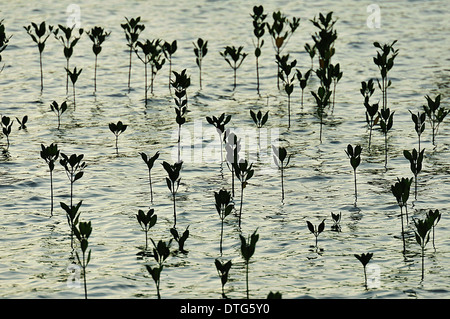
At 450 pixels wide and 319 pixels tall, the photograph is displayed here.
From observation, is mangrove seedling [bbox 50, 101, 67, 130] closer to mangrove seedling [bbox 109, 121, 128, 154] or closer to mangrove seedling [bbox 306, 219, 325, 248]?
mangrove seedling [bbox 109, 121, 128, 154]

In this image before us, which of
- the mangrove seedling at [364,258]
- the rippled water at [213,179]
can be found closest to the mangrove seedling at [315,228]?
the rippled water at [213,179]

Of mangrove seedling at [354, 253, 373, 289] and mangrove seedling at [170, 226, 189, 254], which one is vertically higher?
mangrove seedling at [170, 226, 189, 254]

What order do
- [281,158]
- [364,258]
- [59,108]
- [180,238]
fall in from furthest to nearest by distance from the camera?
1. [59,108]
2. [281,158]
3. [180,238]
4. [364,258]

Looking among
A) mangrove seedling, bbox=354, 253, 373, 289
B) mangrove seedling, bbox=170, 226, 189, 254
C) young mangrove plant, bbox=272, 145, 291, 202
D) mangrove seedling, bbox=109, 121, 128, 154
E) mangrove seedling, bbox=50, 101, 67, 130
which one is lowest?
mangrove seedling, bbox=354, 253, 373, 289

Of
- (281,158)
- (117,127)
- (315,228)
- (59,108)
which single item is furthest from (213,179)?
(59,108)

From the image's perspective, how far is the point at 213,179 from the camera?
9320 millimetres

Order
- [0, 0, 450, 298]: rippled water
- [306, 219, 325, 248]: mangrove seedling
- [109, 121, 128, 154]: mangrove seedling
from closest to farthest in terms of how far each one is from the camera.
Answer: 1. [0, 0, 450, 298]: rippled water
2. [306, 219, 325, 248]: mangrove seedling
3. [109, 121, 128, 154]: mangrove seedling

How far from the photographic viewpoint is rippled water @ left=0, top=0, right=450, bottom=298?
22.2 feet

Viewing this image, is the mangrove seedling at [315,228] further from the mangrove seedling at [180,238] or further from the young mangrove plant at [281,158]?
the mangrove seedling at [180,238]

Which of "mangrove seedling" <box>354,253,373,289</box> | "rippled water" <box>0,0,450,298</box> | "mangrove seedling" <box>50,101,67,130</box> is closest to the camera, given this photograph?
"mangrove seedling" <box>354,253,373,289</box>

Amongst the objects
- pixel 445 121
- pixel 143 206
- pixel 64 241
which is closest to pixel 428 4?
pixel 445 121

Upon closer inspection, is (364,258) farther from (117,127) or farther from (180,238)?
(117,127)

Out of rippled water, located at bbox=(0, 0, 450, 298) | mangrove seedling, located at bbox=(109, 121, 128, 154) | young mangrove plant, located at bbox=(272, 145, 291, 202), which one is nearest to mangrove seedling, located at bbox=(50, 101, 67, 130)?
rippled water, located at bbox=(0, 0, 450, 298)

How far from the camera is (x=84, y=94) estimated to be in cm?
1290
